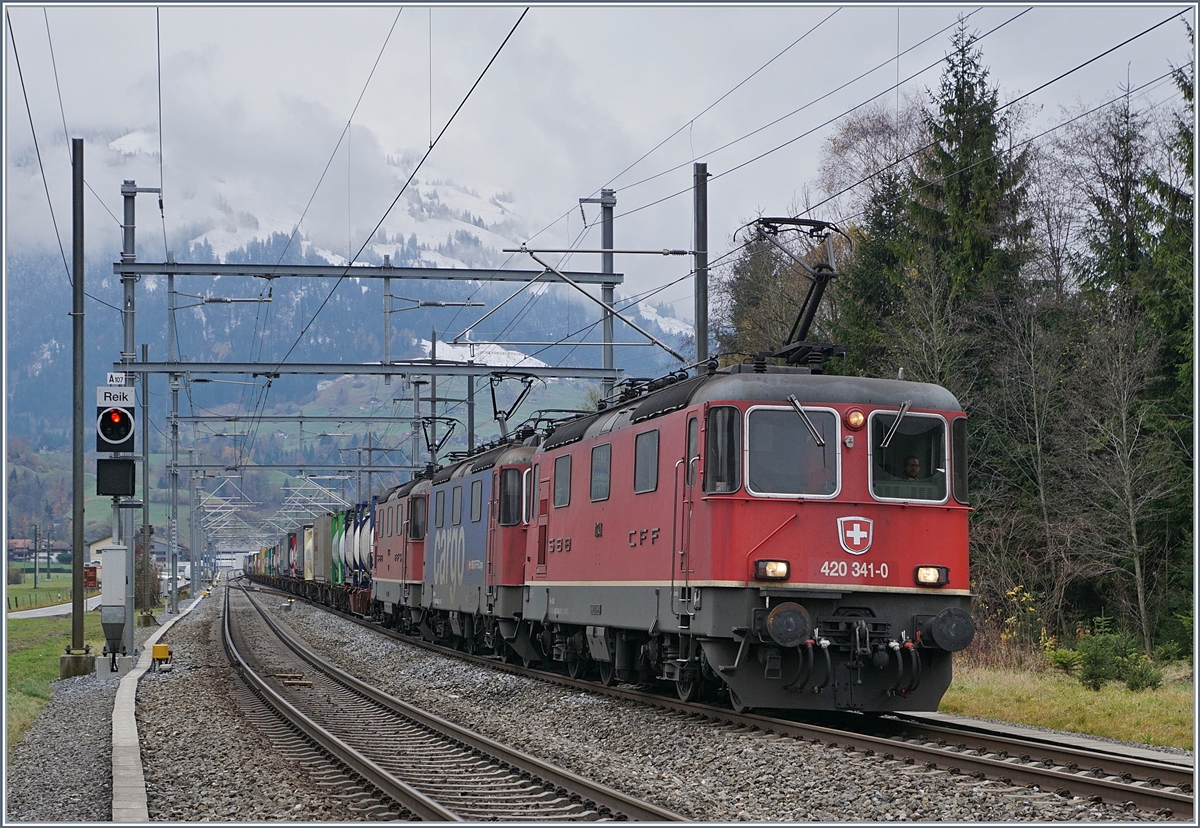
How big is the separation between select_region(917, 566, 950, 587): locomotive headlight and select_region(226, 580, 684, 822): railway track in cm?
412

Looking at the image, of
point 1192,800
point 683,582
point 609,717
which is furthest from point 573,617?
point 1192,800

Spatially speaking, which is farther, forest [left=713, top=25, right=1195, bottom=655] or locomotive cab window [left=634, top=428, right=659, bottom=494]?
forest [left=713, top=25, right=1195, bottom=655]

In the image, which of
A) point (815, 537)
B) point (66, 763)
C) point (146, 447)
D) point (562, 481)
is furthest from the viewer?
point (146, 447)

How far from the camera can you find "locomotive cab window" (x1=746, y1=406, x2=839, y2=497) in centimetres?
1287

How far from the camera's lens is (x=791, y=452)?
1298cm

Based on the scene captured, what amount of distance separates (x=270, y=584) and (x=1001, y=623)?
75246 millimetres

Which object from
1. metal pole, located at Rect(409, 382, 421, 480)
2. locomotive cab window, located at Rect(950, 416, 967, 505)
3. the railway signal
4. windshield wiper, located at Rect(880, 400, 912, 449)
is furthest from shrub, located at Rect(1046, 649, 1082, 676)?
metal pole, located at Rect(409, 382, 421, 480)

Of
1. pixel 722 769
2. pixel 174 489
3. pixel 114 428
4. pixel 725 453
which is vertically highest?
pixel 114 428

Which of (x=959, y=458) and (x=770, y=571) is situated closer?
A: (x=770, y=571)

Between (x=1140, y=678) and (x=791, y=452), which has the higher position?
(x=791, y=452)

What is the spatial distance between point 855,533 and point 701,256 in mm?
9005

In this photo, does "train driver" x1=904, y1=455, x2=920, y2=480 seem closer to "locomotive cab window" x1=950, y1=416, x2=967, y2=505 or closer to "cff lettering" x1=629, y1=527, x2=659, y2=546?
"locomotive cab window" x1=950, y1=416, x2=967, y2=505

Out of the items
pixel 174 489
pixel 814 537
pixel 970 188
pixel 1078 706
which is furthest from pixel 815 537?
pixel 174 489

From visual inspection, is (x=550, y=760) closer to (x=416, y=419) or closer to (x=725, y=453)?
(x=725, y=453)
